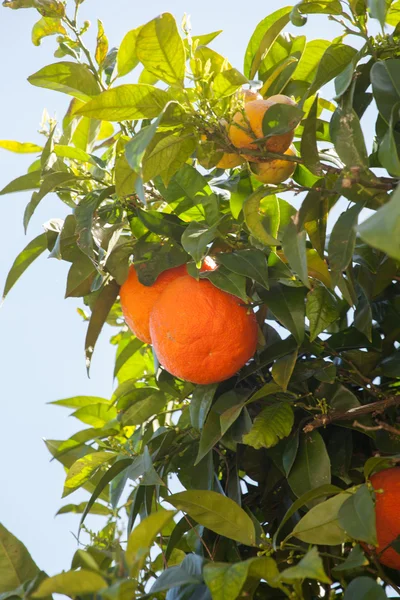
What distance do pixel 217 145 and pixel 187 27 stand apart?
155 mm

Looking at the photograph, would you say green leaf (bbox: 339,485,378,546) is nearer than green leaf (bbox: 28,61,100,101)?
Yes

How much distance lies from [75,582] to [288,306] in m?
0.50

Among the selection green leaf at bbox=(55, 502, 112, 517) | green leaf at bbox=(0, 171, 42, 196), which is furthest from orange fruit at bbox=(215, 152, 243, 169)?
green leaf at bbox=(55, 502, 112, 517)

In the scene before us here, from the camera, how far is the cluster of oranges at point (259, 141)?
968 mm

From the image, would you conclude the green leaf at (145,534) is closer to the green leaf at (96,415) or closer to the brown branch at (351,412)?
the brown branch at (351,412)

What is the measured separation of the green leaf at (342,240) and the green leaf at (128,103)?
0.27 m

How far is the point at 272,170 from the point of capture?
1000 mm

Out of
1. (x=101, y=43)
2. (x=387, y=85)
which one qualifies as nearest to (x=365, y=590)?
(x=387, y=85)

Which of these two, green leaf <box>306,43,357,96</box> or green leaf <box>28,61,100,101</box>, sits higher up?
green leaf <box>28,61,100,101</box>

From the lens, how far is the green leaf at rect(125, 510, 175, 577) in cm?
75

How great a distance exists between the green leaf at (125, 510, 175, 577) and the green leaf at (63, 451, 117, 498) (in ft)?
1.64

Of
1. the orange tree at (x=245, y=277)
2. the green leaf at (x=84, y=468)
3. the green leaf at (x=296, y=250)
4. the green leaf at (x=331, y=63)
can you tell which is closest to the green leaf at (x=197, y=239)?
the orange tree at (x=245, y=277)

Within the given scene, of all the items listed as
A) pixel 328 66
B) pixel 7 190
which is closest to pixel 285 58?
pixel 328 66

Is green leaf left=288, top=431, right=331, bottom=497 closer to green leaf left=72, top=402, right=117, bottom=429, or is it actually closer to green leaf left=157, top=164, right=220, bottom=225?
green leaf left=157, top=164, right=220, bottom=225
